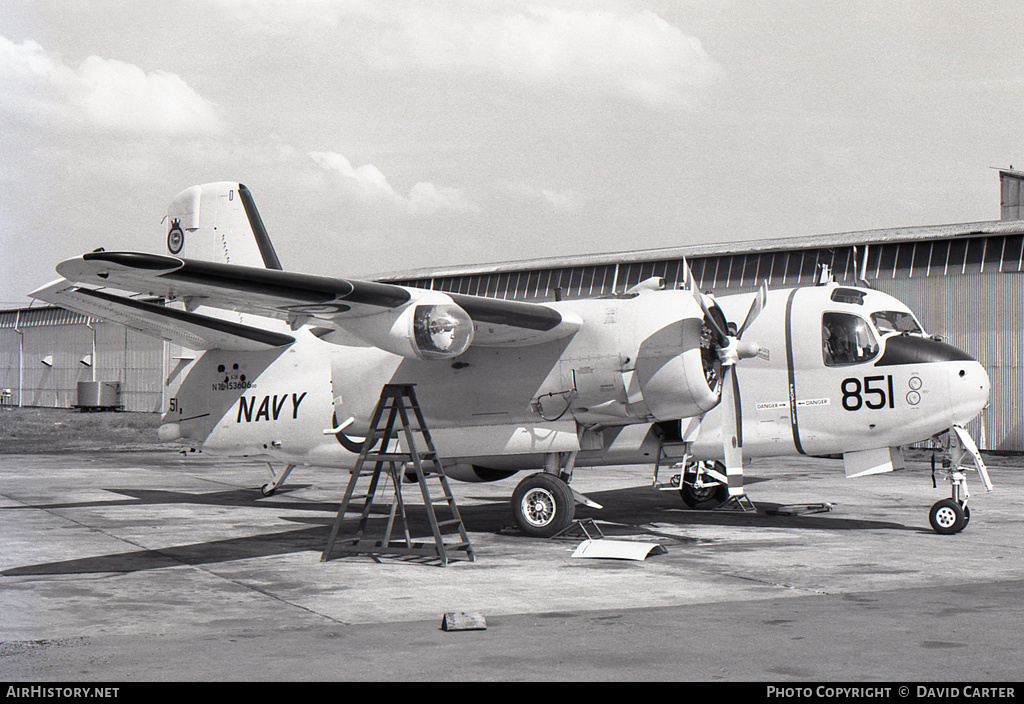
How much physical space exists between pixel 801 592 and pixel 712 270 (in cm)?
A: 2750

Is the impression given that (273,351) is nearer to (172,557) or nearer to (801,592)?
(172,557)

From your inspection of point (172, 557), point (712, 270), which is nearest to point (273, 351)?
point (172, 557)

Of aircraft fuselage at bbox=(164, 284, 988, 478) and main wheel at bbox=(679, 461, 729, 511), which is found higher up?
aircraft fuselage at bbox=(164, 284, 988, 478)

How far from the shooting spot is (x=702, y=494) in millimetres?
18469

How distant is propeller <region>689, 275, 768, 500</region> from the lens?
1402 centimetres

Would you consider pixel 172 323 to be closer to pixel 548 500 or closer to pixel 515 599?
pixel 548 500

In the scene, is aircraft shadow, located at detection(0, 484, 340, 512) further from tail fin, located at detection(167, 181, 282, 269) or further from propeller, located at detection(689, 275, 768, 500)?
Answer: propeller, located at detection(689, 275, 768, 500)

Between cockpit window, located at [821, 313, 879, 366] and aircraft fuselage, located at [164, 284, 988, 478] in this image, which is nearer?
aircraft fuselage, located at [164, 284, 988, 478]

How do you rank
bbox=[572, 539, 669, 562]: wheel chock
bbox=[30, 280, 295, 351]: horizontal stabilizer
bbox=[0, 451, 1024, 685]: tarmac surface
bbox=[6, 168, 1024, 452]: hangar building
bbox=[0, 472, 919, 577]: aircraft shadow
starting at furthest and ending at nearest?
bbox=[6, 168, 1024, 452]: hangar building → bbox=[30, 280, 295, 351]: horizontal stabilizer → bbox=[572, 539, 669, 562]: wheel chock → bbox=[0, 472, 919, 577]: aircraft shadow → bbox=[0, 451, 1024, 685]: tarmac surface

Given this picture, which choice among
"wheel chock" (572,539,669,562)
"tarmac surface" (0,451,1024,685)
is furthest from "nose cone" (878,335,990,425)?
"wheel chock" (572,539,669,562)

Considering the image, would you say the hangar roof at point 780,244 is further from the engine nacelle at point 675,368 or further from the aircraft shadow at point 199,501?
the engine nacelle at point 675,368

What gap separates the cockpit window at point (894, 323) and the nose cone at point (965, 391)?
0.92 metres

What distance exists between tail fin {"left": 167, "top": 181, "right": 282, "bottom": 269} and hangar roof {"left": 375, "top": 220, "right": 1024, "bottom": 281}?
15.6 metres

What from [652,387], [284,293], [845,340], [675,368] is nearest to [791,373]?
[845,340]
